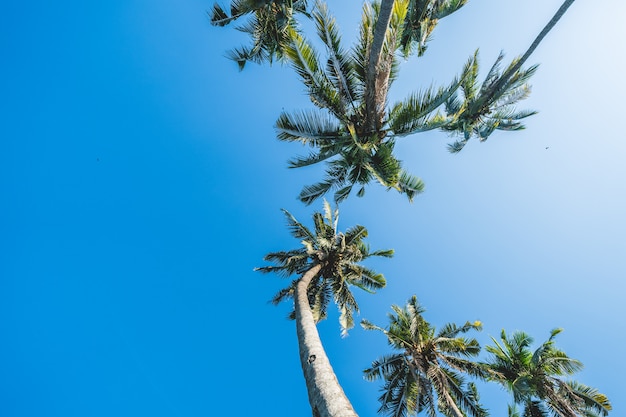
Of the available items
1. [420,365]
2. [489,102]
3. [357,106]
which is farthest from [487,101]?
[420,365]

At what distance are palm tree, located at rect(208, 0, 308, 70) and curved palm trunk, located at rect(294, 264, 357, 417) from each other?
276 inches

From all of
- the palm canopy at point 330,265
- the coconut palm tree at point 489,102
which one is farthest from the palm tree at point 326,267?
the coconut palm tree at point 489,102

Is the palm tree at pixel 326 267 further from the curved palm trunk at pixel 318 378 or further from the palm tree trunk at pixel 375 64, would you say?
the palm tree trunk at pixel 375 64

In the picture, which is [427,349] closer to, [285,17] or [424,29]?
[424,29]

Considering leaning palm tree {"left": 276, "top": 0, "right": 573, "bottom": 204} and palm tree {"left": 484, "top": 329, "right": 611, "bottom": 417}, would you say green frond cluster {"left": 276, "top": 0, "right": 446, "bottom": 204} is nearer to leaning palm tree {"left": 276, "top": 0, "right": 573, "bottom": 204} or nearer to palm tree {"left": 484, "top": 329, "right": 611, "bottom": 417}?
leaning palm tree {"left": 276, "top": 0, "right": 573, "bottom": 204}

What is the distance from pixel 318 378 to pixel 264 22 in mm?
9176

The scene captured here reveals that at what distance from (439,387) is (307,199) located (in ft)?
31.3

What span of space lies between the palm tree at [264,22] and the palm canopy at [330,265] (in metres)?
7.01

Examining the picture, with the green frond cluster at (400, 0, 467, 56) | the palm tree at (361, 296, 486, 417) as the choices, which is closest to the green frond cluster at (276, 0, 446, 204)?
the green frond cluster at (400, 0, 467, 56)

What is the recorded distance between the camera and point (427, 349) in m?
14.5

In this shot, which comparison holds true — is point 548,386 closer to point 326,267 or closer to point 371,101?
point 326,267

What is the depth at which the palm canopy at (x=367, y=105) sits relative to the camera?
7.88m

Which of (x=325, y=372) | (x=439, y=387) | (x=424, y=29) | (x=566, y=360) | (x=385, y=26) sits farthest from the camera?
(x=566, y=360)

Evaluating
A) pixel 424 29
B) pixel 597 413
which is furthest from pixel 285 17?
pixel 597 413
